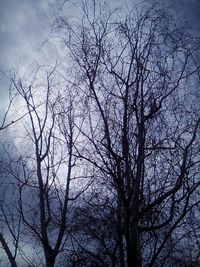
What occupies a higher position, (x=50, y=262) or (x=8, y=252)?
(x=8, y=252)

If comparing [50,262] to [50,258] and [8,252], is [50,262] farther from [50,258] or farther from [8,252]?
[8,252]

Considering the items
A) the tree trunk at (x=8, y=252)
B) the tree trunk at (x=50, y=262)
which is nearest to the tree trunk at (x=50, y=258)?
the tree trunk at (x=50, y=262)

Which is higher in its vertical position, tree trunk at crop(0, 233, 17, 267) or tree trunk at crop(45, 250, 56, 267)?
tree trunk at crop(0, 233, 17, 267)

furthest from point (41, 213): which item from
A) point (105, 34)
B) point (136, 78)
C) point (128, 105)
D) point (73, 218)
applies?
point (105, 34)

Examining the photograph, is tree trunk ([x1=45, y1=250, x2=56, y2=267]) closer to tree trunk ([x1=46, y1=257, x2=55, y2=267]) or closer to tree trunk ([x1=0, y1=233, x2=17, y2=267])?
tree trunk ([x1=46, y1=257, x2=55, y2=267])

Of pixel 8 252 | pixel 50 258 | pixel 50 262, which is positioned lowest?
pixel 50 262

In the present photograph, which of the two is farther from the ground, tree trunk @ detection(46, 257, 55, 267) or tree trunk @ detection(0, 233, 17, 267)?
tree trunk @ detection(0, 233, 17, 267)

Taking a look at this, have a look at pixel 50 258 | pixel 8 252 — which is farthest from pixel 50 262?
pixel 8 252

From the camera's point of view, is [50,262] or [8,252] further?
[8,252]

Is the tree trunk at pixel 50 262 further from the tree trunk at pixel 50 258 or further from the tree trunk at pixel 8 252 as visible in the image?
the tree trunk at pixel 8 252

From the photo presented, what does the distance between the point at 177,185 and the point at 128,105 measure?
105 inches

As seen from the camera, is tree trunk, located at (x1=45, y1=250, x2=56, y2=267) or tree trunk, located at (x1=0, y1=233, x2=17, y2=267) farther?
tree trunk, located at (x1=0, y1=233, x2=17, y2=267)

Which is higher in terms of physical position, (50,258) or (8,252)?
(8,252)

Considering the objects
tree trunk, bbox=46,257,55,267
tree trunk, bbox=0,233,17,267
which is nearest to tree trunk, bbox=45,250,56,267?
tree trunk, bbox=46,257,55,267
